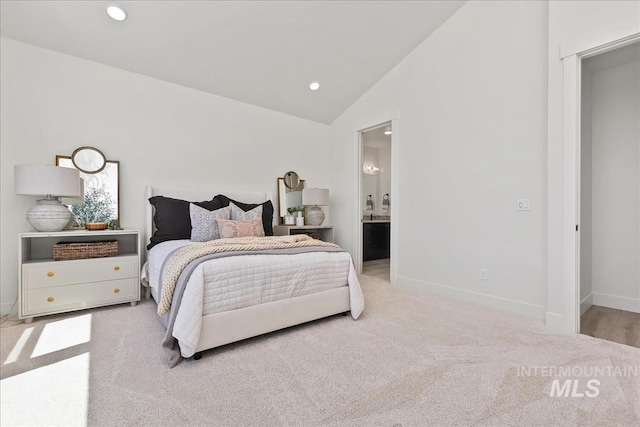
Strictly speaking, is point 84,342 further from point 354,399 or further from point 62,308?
point 354,399

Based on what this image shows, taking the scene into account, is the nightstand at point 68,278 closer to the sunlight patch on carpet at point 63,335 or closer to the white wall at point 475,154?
the sunlight patch on carpet at point 63,335

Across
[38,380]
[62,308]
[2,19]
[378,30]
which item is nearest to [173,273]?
[38,380]

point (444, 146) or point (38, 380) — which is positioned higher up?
point (444, 146)

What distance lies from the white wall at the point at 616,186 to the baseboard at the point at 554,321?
4.04ft

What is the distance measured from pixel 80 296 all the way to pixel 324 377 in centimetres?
243

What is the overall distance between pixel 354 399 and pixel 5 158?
144 inches

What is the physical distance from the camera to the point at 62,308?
8.73ft

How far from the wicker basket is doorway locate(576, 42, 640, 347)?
14.8 ft

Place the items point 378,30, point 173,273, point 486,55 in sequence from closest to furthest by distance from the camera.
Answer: point 173,273 → point 486,55 → point 378,30

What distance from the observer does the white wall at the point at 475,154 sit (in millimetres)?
2715

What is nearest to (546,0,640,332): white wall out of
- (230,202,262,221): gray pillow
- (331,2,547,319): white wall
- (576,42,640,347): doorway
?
(331,2,547,319): white wall

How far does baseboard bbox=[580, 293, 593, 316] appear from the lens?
2.94m

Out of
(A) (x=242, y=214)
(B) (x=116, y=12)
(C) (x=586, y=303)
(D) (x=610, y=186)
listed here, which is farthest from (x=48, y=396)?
(D) (x=610, y=186)

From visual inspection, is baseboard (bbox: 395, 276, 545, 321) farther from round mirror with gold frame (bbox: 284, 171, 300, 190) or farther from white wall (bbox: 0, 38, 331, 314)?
white wall (bbox: 0, 38, 331, 314)
